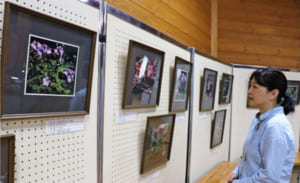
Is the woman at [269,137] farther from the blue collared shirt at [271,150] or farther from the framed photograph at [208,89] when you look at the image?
the framed photograph at [208,89]

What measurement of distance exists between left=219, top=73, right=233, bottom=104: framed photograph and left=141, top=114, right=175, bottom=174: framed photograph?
1218 millimetres

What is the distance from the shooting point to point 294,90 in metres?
3.30

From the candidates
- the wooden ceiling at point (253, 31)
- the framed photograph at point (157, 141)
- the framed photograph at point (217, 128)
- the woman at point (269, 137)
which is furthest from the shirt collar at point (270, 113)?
the wooden ceiling at point (253, 31)

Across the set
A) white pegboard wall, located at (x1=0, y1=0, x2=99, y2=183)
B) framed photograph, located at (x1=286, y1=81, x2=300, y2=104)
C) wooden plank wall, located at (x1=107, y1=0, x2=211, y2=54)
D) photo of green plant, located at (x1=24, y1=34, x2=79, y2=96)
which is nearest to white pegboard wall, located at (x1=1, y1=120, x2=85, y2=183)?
white pegboard wall, located at (x1=0, y1=0, x2=99, y2=183)

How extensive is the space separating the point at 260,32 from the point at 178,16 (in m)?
1.83

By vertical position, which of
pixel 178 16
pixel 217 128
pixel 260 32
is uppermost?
pixel 260 32

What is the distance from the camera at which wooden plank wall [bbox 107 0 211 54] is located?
80.7 inches

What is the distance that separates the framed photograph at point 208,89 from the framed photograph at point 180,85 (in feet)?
1.09

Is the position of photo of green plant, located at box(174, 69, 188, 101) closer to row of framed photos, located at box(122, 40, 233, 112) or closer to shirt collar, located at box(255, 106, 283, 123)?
row of framed photos, located at box(122, 40, 233, 112)

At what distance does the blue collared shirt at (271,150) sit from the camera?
1357mm

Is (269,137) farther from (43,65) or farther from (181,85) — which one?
(43,65)

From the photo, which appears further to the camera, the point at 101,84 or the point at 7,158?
the point at 101,84

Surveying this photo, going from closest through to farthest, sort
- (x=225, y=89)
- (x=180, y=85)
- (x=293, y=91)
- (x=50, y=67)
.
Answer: (x=50, y=67), (x=180, y=85), (x=225, y=89), (x=293, y=91)

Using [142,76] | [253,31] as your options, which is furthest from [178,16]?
[253,31]
